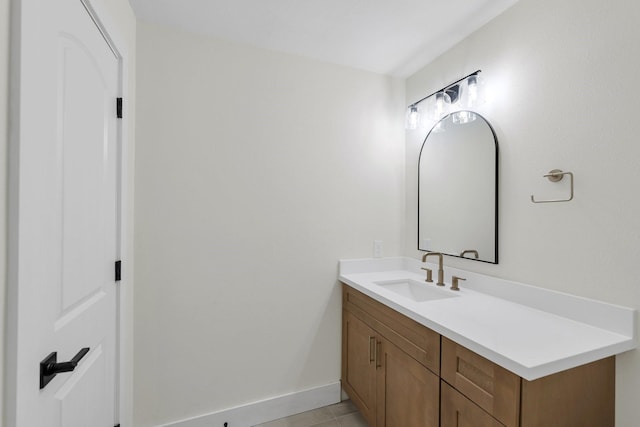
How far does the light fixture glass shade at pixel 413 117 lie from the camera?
215 cm

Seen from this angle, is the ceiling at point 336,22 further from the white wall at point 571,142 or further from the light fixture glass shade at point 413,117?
the light fixture glass shade at point 413,117

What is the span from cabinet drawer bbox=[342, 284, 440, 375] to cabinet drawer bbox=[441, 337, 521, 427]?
7 cm

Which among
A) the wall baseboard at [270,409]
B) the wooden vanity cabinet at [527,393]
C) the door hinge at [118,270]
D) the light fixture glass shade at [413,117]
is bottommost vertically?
the wall baseboard at [270,409]

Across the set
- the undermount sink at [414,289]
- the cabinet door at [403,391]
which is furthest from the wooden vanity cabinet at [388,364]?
the undermount sink at [414,289]

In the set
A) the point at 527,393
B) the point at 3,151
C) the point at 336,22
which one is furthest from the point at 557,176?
the point at 3,151

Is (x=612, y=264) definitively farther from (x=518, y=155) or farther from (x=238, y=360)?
(x=238, y=360)

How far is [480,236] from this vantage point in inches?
68.0

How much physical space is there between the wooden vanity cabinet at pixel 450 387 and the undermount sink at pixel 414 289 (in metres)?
0.26

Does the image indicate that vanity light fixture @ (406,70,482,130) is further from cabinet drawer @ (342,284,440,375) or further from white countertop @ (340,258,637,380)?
cabinet drawer @ (342,284,440,375)

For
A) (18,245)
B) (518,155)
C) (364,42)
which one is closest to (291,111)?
(364,42)

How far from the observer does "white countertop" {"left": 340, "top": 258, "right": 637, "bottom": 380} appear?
0.98 meters

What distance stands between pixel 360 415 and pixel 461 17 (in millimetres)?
2525

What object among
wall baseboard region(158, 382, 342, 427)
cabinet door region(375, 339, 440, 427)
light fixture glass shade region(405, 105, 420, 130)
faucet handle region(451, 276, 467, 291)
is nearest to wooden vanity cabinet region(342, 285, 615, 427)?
cabinet door region(375, 339, 440, 427)

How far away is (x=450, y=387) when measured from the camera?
1.19 meters
